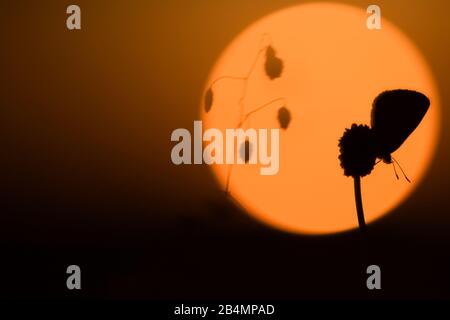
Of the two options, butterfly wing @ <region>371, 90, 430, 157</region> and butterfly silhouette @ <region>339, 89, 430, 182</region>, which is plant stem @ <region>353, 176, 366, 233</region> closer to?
butterfly silhouette @ <region>339, 89, 430, 182</region>

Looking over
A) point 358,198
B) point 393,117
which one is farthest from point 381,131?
point 358,198

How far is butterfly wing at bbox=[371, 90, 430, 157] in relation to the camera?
163 cm

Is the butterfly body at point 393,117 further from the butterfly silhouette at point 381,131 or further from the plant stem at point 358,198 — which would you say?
the plant stem at point 358,198

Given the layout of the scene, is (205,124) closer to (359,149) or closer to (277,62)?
(277,62)

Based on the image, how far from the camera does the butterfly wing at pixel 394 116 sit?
1631 millimetres

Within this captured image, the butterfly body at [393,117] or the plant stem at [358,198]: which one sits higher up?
the butterfly body at [393,117]

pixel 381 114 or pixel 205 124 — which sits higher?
pixel 205 124

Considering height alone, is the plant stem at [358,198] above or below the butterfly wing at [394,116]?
below

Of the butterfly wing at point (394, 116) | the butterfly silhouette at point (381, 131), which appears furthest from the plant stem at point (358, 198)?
the butterfly wing at point (394, 116)

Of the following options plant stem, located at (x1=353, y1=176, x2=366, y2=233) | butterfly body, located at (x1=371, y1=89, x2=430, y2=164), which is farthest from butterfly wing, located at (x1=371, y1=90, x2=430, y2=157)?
plant stem, located at (x1=353, y1=176, x2=366, y2=233)
